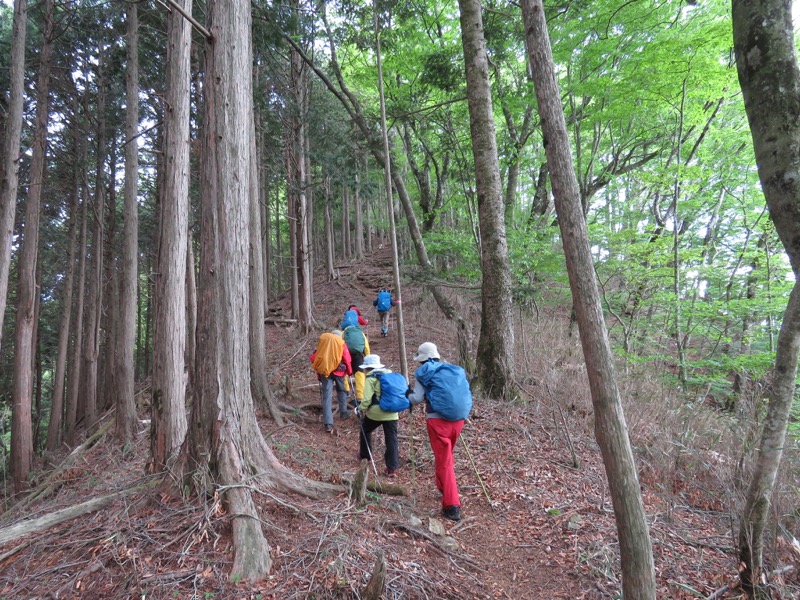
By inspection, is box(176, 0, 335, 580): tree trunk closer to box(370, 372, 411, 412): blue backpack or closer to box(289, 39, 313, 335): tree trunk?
box(370, 372, 411, 412): blue backpack

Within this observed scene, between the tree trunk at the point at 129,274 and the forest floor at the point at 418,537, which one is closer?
the forest floor at the point at 418,537

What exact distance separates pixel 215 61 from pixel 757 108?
4.14 m

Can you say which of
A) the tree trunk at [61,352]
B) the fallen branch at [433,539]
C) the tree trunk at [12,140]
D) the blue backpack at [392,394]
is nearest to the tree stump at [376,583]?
A: the fallen branch at [433,539]

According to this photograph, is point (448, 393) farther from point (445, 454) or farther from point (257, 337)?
point (257, 337)

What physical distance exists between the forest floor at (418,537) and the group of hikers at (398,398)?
1.27 ft

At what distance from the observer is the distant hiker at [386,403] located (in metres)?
5.36

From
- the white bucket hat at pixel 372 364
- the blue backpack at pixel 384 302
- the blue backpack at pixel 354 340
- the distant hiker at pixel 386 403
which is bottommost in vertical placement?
the distant hiker at pixel 386 403

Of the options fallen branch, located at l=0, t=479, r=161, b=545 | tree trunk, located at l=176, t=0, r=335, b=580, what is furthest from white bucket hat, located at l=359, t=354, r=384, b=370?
fallen branch, located at l=0, t=479, r=161, b=545

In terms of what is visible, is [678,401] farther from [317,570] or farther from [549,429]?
[317,570]

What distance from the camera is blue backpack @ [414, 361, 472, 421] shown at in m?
4.49

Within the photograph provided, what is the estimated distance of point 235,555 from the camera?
2932 mm

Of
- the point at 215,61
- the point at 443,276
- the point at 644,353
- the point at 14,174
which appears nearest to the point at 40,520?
the point at 215,61

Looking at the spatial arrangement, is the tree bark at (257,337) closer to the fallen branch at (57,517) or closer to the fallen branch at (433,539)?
the fallen branch at (57,517)

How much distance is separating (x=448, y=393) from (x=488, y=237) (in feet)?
12.2
